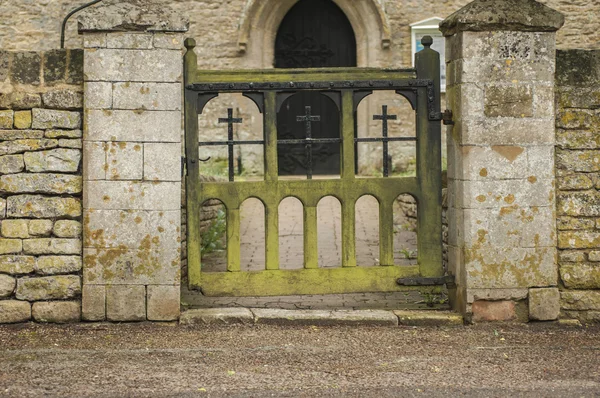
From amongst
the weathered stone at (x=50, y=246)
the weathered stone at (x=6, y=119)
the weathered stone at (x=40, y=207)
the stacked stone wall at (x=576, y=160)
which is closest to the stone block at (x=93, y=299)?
the weathered stone at (x=50, y=246)

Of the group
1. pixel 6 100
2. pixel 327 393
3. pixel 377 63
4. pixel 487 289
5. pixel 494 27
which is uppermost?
pixel 377 63

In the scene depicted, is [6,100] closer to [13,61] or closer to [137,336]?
[13,61]

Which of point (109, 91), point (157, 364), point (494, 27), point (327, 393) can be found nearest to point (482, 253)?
point (494, 27)

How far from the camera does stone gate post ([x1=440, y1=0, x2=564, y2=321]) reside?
Result: 16.7ft

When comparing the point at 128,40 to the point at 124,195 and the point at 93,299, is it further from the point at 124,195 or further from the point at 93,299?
the point at 93,299

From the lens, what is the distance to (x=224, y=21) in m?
13.1

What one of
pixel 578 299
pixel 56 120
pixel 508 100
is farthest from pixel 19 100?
pixel 578 299

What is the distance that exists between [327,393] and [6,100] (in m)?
2.87

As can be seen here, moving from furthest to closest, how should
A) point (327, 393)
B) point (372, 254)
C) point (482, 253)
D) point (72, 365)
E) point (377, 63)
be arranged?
point (377, 63) < point (372, 254) < point (482, 253) < point (72, 365) < point (327, 393)

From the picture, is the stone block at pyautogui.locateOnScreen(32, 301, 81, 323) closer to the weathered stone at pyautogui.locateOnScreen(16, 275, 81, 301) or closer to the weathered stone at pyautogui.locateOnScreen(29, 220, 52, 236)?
the weathered stone at pyautogui.locateOnScreen(16, 275, 81, 301)

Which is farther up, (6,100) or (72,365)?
(6,100)

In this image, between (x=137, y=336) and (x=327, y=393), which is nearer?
(x=327, y=393)

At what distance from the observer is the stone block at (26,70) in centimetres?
504

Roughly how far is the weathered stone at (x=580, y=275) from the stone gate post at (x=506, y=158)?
0.10m
